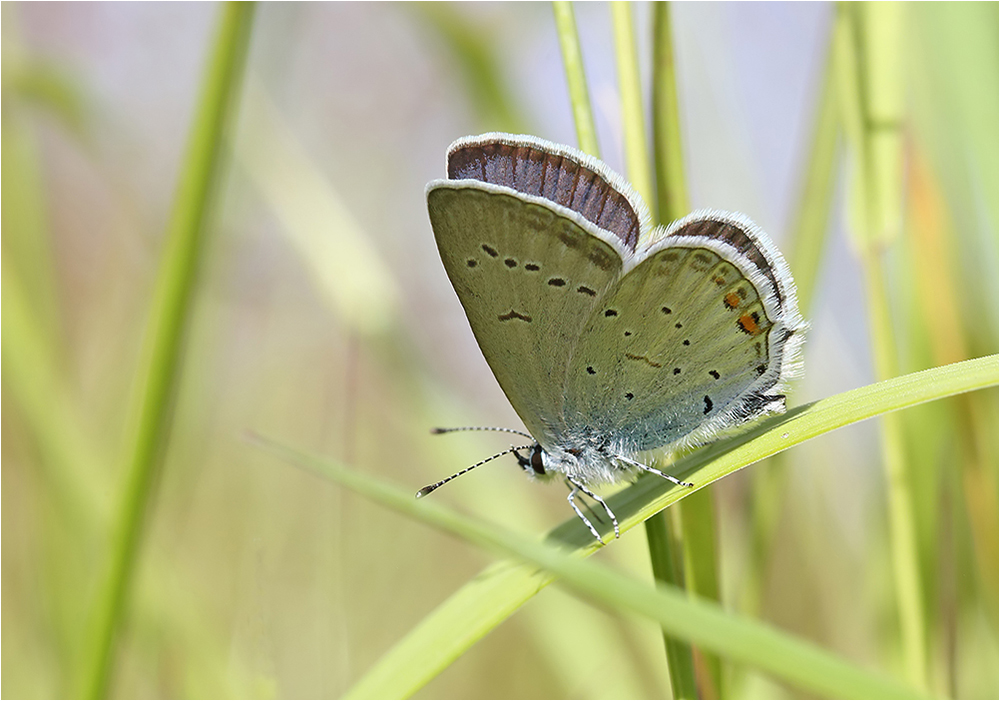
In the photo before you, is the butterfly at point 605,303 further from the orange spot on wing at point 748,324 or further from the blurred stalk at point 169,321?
the blurred stalk at point 169,321

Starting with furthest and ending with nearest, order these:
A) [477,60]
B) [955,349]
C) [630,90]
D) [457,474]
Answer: [477,60] → [955,349] → [457,474] → [630,90]

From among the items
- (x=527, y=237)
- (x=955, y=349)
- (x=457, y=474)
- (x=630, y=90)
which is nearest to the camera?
(x=630, y=90)

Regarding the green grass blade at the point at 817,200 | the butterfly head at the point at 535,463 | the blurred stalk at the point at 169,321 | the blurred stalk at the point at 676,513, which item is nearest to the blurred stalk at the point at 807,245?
the green grass blade at the point at 817,200

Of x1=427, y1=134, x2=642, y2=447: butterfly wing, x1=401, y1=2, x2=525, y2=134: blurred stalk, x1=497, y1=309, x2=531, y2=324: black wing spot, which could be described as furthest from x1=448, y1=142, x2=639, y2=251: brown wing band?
x1=401, y1=2, x2=525, y2=134: blurred stalk

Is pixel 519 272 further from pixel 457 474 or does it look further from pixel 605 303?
pixel 457 474

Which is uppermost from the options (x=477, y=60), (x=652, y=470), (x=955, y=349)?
(x=477, y=60)

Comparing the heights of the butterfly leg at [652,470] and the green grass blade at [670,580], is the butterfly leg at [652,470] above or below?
above

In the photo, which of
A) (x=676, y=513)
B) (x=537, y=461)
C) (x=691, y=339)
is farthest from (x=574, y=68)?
(x=537, y=461)
